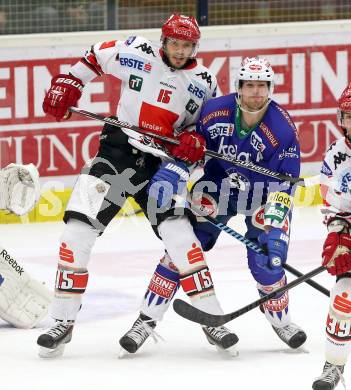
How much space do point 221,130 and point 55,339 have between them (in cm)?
96

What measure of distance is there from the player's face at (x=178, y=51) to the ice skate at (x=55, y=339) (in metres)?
1.03

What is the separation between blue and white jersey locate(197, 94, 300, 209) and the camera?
5.20 metres

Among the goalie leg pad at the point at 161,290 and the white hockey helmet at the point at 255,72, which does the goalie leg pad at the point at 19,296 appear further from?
the white hockey helmet at the point at 255,72

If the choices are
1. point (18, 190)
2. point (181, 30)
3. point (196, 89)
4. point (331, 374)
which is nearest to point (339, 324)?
point (331, 374)

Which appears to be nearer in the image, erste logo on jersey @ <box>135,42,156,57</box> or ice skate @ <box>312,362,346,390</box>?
ice skate @ <box>312,362,346,390</box>

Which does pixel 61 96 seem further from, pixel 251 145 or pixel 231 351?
pixel 231 351

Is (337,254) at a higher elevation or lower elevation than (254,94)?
lower

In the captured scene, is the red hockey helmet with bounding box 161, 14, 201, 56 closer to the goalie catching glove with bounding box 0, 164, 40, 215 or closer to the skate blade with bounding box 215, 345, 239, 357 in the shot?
the goalie catching glove with bounding box 0, 164, 40, 215

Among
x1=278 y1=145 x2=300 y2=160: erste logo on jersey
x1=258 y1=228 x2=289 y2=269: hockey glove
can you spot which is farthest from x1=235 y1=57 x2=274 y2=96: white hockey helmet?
x1=258 y1=228 x2=289 y2=269: hockey glove

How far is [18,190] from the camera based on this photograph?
5.62 metres

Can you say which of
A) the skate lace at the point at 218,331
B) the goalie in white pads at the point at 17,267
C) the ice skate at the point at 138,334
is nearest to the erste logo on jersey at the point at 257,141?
the skate lace at the point at 218,331

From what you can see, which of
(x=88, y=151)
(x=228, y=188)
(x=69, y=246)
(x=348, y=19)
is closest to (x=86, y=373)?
(x=69, y=246)

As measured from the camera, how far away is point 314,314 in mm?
5914

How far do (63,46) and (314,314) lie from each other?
2.47m
